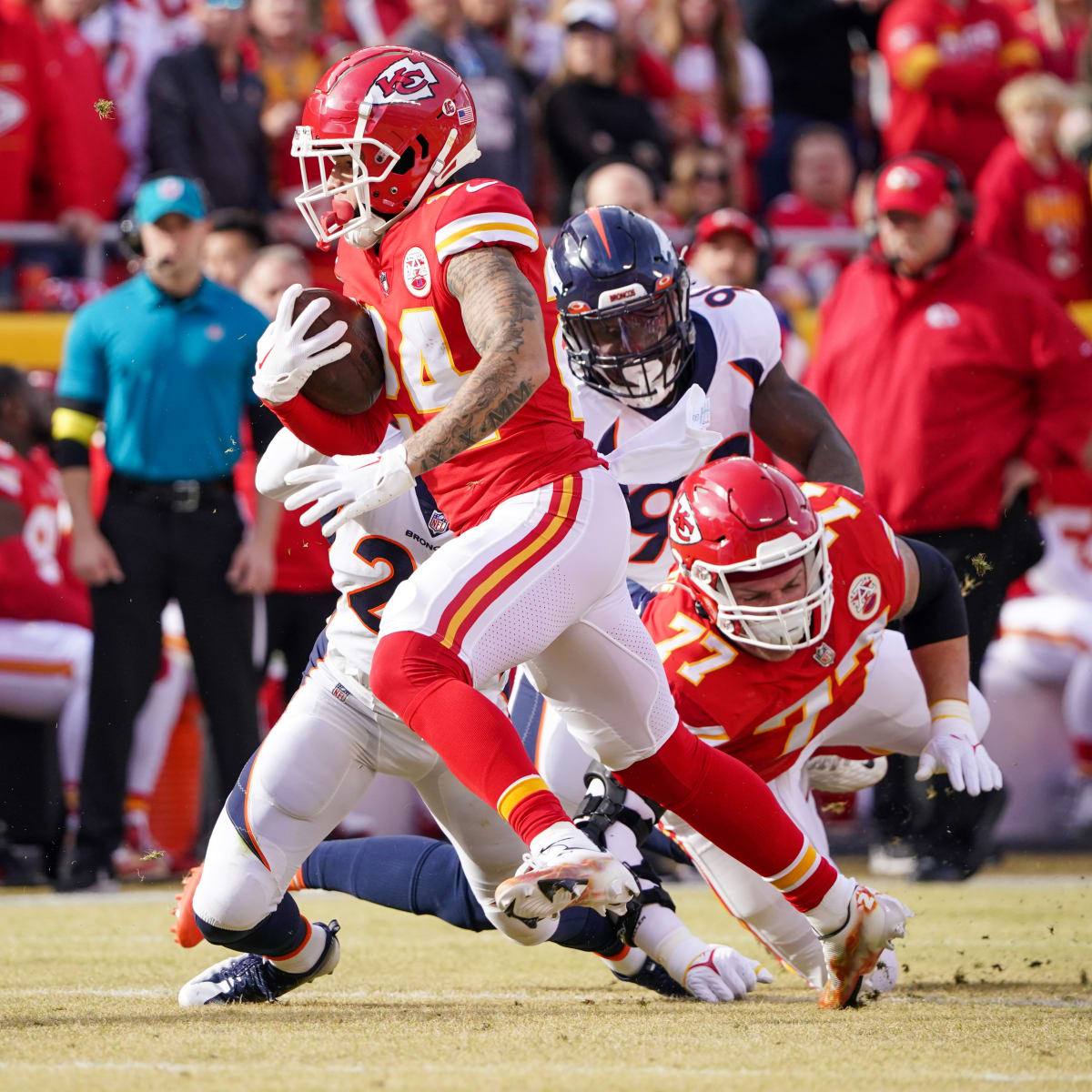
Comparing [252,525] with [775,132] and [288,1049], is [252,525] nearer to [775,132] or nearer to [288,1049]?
[288,1049]

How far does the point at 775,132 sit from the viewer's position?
9.05 meters

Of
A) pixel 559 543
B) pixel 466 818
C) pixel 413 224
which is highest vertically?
pixel 413 224

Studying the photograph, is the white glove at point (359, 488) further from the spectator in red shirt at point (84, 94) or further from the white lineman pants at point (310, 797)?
the spectator in red shirt at point (84, 94)

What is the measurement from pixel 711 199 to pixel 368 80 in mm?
4464

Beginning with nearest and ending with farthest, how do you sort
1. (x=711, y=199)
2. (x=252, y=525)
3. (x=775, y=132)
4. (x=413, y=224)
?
1. (x=413, y=224)
2. (x=252, y=525)
3. (x=711, y=199)
4. (x=775, y=132)

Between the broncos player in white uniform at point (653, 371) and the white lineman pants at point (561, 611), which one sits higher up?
the broncos player in white uniform at point (653, 371)

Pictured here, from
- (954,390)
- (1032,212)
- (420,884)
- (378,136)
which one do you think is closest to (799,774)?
(420,884)

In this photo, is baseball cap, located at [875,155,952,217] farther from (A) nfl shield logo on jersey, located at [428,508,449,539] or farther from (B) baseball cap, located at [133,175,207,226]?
(A) nfl shield logo on jersey, located at [428,508,449,539]

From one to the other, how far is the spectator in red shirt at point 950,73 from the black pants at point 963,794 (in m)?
2.96

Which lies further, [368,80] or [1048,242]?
[1048,242]

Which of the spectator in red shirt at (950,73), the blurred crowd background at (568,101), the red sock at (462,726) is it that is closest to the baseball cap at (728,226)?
the blurred crowd background at (568,101)

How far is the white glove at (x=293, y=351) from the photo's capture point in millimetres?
3434

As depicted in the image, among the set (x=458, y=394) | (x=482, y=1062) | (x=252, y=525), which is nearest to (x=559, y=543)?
(x=458, y=394)

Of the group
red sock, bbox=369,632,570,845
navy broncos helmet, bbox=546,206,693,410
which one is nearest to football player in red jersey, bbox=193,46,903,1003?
red sock, bbox=369,632,570,845
